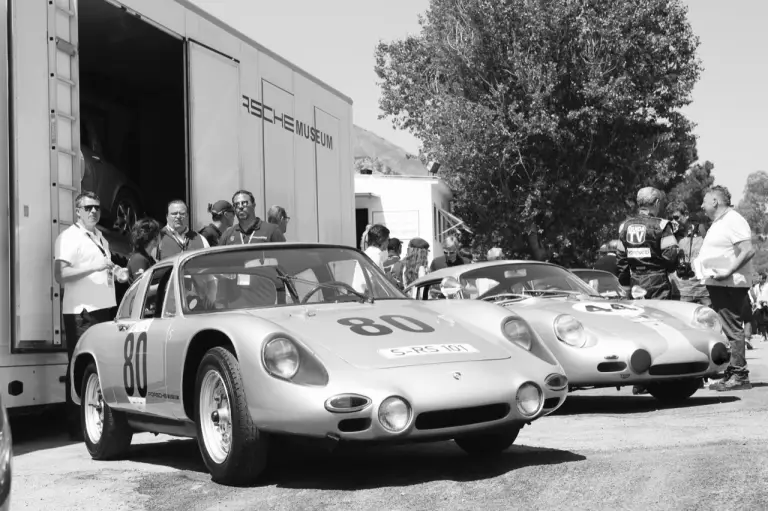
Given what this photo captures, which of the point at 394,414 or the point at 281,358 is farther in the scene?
the point at 281,358

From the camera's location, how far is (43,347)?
299 inches

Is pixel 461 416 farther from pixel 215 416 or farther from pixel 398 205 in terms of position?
pixel 398 205

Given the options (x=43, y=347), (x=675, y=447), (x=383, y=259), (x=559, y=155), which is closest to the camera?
(x=675, y=447)

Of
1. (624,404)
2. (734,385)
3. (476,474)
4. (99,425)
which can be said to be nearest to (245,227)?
(99,425)

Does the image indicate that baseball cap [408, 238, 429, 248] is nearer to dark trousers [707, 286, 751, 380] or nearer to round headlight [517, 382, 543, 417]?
dark trousers [707, 286, 751, 380]

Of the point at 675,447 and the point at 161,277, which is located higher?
the point at 161,277

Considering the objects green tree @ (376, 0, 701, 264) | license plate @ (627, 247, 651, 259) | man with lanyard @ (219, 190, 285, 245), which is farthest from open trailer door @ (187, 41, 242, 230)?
green tree @ (376, 0, 701, 264)

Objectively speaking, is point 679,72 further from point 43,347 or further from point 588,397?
point 43,347

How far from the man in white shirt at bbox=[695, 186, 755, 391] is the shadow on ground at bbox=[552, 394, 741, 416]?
0.59 metres

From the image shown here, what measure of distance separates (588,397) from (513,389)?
4758 millimetres

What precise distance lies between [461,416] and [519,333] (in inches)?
37.2

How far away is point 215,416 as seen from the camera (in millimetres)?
5301

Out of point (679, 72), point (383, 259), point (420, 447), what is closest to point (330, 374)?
point (420, 447)

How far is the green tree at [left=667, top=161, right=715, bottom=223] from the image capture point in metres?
74.4
